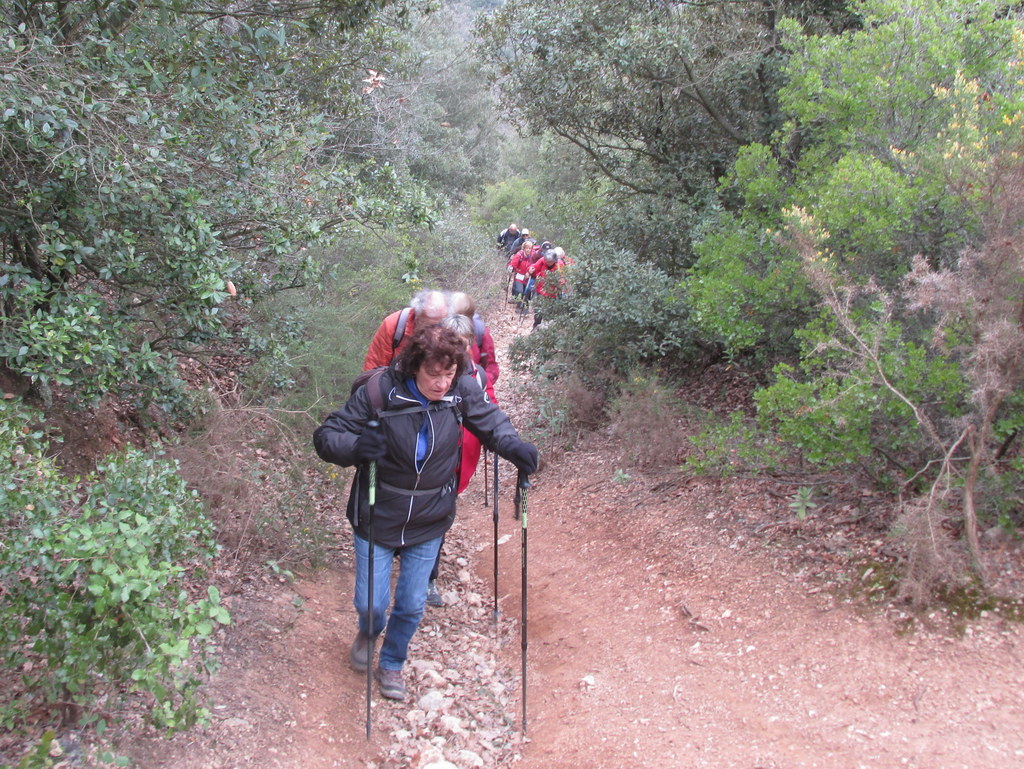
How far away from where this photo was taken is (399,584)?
166 inches

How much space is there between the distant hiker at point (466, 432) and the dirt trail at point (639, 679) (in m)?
0.20

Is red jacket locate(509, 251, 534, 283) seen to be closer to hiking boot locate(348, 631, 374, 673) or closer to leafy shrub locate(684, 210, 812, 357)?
leafy shrub locate(684, 210, 812, 357)

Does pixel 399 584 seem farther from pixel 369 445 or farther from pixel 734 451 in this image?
pixel 734 451

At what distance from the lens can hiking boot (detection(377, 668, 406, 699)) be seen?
14.3 feet

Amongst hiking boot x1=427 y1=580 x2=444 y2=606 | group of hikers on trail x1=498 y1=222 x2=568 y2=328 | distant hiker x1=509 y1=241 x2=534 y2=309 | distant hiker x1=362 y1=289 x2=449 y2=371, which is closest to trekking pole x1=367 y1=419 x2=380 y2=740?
distant hiker x1=362 y1=289 x2=449 y2=371

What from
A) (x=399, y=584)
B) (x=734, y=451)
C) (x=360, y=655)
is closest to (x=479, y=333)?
(x=399, y=584)

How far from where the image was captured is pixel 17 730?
2.94 m

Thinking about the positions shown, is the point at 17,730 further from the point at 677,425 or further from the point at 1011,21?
the point at 1011,21

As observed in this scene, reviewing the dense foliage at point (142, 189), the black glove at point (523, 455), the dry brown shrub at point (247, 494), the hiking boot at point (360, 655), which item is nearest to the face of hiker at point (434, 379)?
the black glove at point (523, 455)

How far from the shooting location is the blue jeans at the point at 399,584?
4129mm

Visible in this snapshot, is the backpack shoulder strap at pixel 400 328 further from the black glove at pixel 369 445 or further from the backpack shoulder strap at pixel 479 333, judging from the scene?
the black glove at pixel 369 445

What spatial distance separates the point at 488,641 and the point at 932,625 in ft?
8.51

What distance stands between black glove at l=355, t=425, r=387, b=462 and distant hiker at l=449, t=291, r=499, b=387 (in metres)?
0.94

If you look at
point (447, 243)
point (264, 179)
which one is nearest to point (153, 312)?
point (264, 179)
